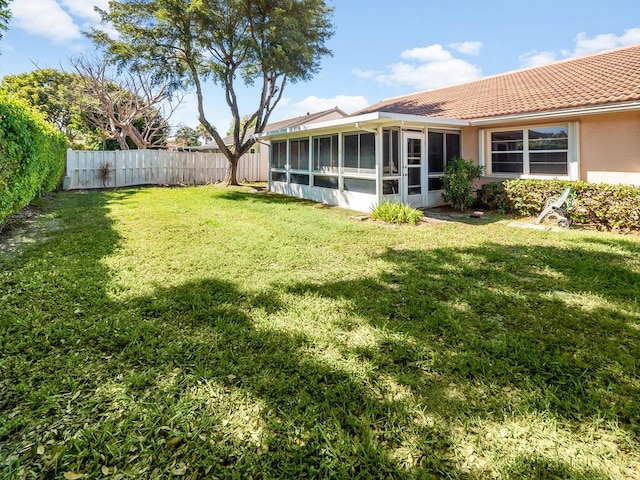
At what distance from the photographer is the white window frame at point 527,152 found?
910 cm

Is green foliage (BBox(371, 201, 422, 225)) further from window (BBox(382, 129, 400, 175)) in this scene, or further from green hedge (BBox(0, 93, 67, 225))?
green hedge (BBox(0, 93, 67, 225))

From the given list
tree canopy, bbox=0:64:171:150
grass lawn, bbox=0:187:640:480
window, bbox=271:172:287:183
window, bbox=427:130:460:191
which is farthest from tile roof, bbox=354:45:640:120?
tree canopy, bbox=0:64:171:150

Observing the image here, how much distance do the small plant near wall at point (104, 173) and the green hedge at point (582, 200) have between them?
614 inches

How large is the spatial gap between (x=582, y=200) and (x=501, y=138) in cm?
336

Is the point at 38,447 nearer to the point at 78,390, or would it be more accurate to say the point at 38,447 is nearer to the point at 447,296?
the point at 78,390

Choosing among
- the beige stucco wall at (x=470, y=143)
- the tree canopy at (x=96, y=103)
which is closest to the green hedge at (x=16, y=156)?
the beige stucco wall at (x=470, y=143)

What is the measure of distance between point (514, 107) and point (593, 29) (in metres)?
6.77

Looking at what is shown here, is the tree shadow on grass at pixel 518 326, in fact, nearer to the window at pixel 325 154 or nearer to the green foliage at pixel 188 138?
the window at pixel 325 154

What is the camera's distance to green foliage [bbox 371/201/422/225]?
27.7 feet

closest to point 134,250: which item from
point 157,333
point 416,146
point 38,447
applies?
point 157,333

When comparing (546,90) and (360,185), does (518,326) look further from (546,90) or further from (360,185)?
(546,90)

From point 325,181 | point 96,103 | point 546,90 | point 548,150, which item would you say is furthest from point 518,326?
point 96,103

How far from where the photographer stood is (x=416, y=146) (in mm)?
10531

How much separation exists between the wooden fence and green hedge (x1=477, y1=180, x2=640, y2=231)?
14.7m
